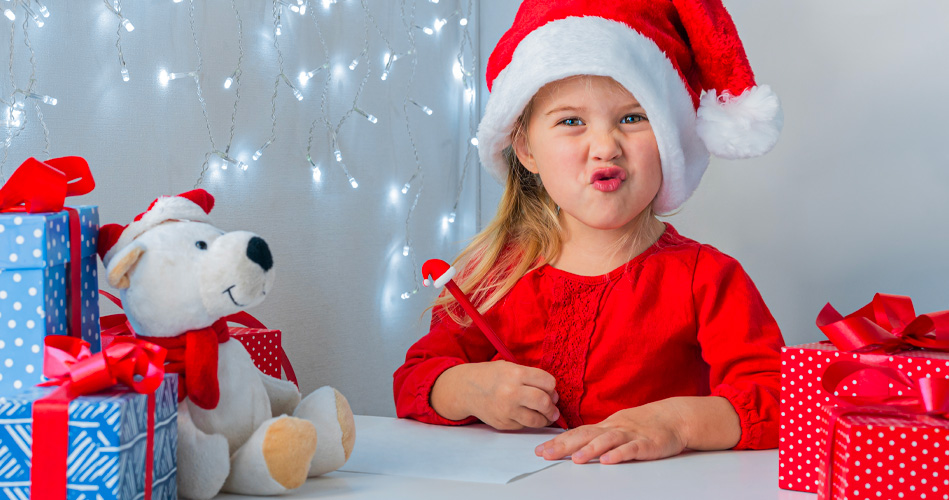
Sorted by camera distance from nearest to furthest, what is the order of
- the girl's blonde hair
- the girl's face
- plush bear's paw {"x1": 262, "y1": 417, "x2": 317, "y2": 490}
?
plush bear's paw {"x1": 262, "y1": 417, "x2": 317, "y2": 490} → the girl's face → the girl's blonde hair

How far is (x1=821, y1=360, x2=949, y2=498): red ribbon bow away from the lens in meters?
0.60

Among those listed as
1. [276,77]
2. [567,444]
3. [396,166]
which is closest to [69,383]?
[567,444]

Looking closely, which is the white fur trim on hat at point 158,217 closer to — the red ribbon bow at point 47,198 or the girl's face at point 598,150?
the red ribbon bow at point 47,198

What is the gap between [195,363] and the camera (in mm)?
614

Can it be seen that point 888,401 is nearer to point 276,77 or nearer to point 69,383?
point 69,383

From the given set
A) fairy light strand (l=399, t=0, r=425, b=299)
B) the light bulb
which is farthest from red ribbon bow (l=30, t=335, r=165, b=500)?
fairy light strand (l=399, t=0, r=425, b=299)

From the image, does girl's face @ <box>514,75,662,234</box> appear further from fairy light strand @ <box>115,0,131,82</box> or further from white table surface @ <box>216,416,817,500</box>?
fairy light strand @ <box>115,0,131,82</box>

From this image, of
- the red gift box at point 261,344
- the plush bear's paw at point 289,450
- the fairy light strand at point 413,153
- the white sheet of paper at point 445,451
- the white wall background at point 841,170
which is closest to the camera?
the plush bear's paw at point 289,450

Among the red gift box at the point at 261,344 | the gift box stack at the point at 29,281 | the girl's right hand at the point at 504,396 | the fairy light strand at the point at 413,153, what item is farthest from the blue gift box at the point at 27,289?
the fairy light strand at the point at 413,153

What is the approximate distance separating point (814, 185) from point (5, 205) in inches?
43.1

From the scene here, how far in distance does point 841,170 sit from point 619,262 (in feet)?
1.44

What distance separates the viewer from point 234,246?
61 centimetres

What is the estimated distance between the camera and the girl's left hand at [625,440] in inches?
31.0

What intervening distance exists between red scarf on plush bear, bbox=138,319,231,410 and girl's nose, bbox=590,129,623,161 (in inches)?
19.6
